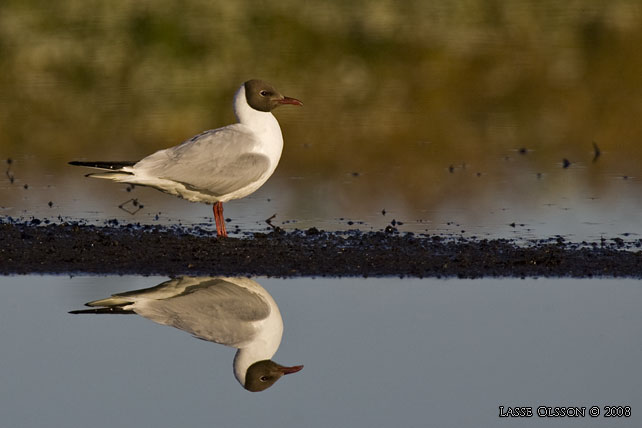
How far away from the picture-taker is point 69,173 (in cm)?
1432

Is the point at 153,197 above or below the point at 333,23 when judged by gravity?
below

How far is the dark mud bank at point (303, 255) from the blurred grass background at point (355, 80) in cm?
288

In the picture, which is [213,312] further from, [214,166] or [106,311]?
[214,166]

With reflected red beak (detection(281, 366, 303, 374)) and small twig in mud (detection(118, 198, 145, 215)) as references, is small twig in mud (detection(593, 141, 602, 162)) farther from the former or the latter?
reflected red beak (detection(281, 366, 303, 374))

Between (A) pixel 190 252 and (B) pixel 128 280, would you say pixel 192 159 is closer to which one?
(A) pixel 190 252

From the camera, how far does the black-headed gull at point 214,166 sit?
10500 mm

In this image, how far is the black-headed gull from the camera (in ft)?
34.4

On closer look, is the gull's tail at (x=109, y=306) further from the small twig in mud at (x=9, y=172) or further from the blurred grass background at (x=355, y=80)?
the small twig in mud at (x=9, y=172)

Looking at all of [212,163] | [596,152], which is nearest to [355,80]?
[596,152]

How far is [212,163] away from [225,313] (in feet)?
9.95

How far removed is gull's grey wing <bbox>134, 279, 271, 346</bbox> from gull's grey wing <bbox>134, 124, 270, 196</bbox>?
219 cm

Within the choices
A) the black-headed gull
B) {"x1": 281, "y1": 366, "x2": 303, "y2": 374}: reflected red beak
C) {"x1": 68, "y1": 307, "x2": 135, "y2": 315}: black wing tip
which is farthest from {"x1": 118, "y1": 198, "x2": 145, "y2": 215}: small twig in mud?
{"x1": 281, "y1": 366, "x2": 303, "y2": 374}: reflected red beak

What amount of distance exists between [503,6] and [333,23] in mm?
4089

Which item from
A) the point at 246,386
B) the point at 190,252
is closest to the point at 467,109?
the point at 190,252
